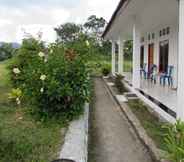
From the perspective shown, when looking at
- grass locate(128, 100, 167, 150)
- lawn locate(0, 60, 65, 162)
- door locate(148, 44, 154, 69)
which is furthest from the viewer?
door locate(148, 44, 154, 69)

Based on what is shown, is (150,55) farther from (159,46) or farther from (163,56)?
(163,56)

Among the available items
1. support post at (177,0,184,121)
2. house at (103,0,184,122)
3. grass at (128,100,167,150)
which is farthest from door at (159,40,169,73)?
support post at (177,0,184,121)

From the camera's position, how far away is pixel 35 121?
18.1ft

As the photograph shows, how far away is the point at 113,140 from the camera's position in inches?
201

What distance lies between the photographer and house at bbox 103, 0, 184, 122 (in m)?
4.65

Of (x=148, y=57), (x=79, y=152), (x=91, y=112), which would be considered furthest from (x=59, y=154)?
(x=148, y=57)

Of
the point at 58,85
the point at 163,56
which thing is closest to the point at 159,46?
the point at 163,56

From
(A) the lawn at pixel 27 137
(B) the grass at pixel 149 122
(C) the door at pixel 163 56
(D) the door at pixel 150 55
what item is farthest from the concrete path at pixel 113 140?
(D) the door at pixel 150 55

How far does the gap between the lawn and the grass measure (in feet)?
5.45

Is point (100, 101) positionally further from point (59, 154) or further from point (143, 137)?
point (59, 154)

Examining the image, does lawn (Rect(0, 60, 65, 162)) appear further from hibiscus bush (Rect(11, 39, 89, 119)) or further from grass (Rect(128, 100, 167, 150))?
grass (Rect(128, 100, 167, 150))

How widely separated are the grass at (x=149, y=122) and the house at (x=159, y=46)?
21 centimetres

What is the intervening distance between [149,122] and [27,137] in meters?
2.83

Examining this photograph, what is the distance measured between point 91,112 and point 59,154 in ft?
12.9
